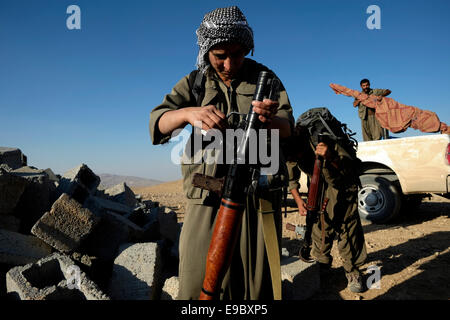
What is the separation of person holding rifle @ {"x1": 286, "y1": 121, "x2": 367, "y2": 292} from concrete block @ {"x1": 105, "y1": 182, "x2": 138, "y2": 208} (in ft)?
11.0

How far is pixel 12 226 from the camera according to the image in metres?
3.13

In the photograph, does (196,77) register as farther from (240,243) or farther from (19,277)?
(19,277)

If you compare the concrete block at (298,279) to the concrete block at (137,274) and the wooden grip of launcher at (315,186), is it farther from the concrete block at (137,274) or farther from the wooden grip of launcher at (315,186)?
the concrete block at (137,274)

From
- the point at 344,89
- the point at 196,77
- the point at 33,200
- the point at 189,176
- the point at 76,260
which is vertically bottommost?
the point at 76,260

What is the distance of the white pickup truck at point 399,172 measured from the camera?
4.94 meters

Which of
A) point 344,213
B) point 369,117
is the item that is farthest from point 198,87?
point 369,117

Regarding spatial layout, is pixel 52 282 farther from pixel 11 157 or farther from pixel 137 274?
pixel 11 157

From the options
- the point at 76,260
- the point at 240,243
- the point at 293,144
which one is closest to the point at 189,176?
the point at 240,243

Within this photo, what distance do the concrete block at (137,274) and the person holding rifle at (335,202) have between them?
1.84 meters

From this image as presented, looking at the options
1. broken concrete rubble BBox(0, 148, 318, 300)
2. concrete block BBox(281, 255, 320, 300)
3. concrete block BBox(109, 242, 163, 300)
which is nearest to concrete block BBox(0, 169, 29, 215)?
broken concrete rubble BBox(0, 148, 318, 300)

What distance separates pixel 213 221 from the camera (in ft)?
4.99

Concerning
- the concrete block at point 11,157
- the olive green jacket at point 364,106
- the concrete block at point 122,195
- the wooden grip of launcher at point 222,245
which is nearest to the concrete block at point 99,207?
the concrete block at point 122,195

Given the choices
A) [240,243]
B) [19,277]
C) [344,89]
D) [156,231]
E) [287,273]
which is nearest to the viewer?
[240,243]
